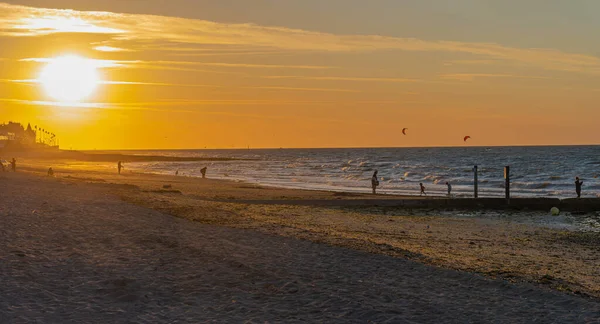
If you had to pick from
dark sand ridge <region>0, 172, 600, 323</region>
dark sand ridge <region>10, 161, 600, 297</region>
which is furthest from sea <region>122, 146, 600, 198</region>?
dark sand ridge <region>0, 172, 600, 323</region>

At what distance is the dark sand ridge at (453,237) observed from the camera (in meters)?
13.3

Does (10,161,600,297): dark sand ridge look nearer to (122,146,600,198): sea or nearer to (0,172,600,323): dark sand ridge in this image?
(0,172,600,323): dark sand ridge

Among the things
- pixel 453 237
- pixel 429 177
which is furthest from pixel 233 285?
pixel 429 177

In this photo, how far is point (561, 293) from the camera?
1059 cm

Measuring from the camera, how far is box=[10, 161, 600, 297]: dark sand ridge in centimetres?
1334

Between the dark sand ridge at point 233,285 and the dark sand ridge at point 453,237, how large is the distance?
4.52 ft

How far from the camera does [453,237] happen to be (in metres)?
19.9

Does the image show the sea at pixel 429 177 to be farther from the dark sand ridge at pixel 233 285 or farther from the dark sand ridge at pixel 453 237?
the dark sand ridge at pixel 233 285

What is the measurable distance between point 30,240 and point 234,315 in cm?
699

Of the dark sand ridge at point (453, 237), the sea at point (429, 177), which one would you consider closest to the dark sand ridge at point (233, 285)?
the dark sand ridge at point (453, 237)

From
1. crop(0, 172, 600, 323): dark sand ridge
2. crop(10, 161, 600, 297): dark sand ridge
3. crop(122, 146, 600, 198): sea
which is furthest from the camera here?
crop(122, 146, 600, 198): sea

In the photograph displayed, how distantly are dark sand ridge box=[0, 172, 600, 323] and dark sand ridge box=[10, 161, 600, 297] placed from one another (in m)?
1.38

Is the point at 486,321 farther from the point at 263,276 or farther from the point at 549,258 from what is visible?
the point at 549,258

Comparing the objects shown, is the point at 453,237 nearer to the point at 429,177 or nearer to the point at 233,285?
the point at 233,285
